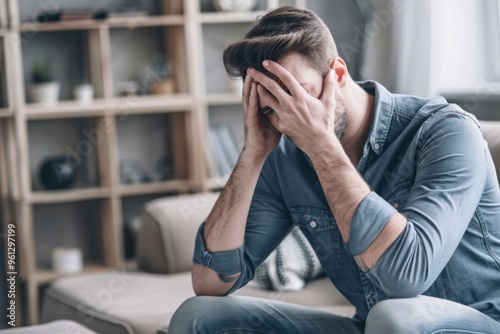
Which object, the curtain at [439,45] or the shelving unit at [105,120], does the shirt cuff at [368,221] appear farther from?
the shelving unit at [105,120]

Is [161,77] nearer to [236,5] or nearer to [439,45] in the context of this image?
[236,5]

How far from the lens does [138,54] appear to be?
12.8ft

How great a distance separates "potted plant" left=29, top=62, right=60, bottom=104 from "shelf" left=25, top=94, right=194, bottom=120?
0.04m

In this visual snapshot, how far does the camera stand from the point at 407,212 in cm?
138

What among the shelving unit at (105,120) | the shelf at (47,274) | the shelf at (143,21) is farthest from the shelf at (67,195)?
the shelf at (143,21)

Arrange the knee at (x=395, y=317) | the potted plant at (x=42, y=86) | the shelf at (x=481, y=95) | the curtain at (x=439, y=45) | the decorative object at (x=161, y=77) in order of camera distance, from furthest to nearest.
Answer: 1. the decorative object at (x=161, y=77)
2. the potted plant at (x=42, y=86)
3. the curtain at (x=439, y=45)
4. the shelf at (x=481, y=95)
5. the knee at (x=395, y=317)

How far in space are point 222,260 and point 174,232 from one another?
1.08 metres

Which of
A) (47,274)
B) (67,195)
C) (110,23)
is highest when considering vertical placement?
(110,23)

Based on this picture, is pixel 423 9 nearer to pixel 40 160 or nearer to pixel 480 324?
pixel 40 160

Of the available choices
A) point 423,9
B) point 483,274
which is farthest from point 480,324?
point 423,9

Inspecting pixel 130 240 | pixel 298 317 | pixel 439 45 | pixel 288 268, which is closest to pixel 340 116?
pixel 298 317

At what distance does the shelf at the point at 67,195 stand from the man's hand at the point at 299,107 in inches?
86.7

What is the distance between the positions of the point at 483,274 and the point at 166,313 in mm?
1026

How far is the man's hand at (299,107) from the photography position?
149 cm
